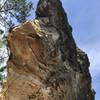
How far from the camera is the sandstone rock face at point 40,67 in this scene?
1359cm

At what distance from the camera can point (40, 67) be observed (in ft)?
44.8

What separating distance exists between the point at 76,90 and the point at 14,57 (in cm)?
228

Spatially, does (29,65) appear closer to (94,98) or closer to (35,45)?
(35,45)

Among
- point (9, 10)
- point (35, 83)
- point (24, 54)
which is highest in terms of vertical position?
point (9, 10)

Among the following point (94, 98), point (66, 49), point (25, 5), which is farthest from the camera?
point (25, 5)

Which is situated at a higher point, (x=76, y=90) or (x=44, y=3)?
(x=44, y=3)

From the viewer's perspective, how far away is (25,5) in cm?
2986

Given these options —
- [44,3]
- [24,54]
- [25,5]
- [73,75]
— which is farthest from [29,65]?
[25,5]

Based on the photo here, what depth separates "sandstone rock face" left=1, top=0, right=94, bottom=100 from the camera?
13586mm

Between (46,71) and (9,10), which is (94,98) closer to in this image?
(46,71)

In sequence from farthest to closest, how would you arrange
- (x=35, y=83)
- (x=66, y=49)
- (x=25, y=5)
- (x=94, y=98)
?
(x=25, y=5) < (x=94, y=98) < (x=66, y=49) < (x=35, y=83)

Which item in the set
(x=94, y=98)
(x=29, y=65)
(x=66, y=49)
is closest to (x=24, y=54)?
(x=29, y=65)

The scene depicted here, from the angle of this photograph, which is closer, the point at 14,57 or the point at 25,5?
the point at 14,57

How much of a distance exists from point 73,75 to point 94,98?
2132mm
